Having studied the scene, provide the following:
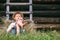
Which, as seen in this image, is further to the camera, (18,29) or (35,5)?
(35,5)

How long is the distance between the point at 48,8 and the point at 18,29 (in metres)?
2.99

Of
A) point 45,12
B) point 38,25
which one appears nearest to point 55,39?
point 38,25

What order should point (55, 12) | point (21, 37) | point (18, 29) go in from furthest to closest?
point (55, 12), point (18, 29), point (21, 37)

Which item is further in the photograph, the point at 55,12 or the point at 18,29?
the point at 55,12

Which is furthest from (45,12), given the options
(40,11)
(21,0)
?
(21,0)

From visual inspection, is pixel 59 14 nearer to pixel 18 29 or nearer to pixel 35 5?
pixel 35 5

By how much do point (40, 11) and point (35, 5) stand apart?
230 mm

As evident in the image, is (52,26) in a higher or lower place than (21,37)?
lower

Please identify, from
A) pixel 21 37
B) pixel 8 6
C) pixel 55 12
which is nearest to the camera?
pixel 21 37

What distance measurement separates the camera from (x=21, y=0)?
340 inches

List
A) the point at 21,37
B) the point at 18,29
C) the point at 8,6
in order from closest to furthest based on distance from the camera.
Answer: the point at 21,37 < the point at 18,29 < the point at 8,6

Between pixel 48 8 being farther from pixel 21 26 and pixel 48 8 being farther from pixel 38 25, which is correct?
pixel 21 26

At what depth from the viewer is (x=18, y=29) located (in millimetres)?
5953

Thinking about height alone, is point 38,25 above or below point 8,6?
below
